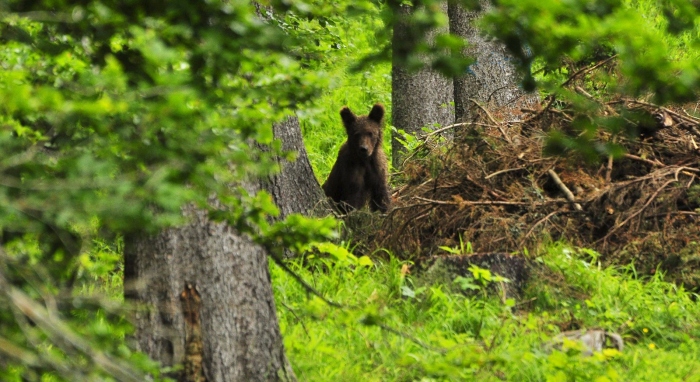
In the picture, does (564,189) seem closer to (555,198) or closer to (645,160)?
(555,198)

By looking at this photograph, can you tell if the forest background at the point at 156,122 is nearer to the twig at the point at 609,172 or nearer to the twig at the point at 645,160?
the twig at the point at 609,172

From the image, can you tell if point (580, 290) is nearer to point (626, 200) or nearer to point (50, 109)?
point (626, 200)

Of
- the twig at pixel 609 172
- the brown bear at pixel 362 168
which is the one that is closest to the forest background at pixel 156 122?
the twig at pixel 609 172

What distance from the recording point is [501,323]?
20.0 ft

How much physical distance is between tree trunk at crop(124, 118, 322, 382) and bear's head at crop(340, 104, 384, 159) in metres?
5.68

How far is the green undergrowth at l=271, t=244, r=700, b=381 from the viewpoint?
525 centimetres

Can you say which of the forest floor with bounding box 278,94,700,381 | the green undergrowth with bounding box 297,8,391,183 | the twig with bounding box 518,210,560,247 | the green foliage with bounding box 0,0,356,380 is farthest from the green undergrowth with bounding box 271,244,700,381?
the green undergrowth with bounding box 297,8,391,183

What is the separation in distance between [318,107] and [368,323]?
2.76 ft

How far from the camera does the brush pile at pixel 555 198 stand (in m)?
7.67

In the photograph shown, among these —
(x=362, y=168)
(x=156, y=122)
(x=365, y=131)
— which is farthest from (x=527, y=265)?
(x=156, y=122)

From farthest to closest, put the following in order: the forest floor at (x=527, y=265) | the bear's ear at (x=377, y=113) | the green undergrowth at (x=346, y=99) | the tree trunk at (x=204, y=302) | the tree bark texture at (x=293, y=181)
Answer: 1. the green undergrowth at (x=346, y=99)
2. the bear's ear at (x=377, y=113)
3. the tree bark texture at (x=293, y=181)
4. the forest floor at (x=527, y=265)
5. the tree trunk at (x=204, y=302)

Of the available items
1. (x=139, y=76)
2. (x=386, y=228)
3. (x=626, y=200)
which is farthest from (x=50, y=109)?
(x=626, y=200)

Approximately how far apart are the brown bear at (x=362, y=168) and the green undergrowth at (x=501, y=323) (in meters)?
2.68

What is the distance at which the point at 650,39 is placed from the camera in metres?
2.47
